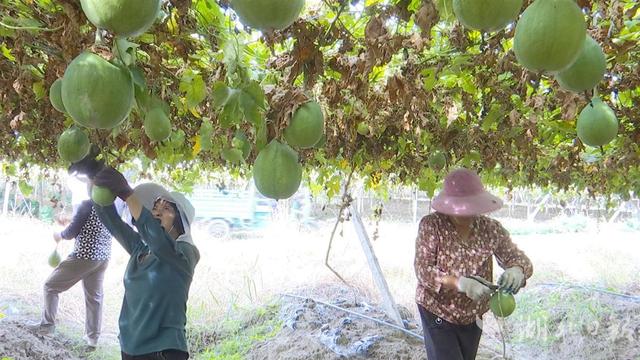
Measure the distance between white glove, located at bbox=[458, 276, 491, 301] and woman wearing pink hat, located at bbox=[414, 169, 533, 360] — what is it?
0.32ft

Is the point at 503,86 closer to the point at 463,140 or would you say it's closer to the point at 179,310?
the point at 463,140

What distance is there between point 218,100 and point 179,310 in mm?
1876

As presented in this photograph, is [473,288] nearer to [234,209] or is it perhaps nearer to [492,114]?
[492,114]

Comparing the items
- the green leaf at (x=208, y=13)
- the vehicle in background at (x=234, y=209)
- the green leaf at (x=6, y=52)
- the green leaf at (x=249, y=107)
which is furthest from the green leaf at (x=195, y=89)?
the vehicle in background at (x=234, y=209)

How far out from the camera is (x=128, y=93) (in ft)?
3.60

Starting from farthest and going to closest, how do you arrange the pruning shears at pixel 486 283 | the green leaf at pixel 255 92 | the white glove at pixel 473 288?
the pruning shears at pixel 486 283 < the white glove at pixel 473 288 < the green leaf at pixel 255 92

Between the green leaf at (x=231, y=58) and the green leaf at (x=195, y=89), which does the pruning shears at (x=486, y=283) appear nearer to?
the green leaf at (x=195, y=89)

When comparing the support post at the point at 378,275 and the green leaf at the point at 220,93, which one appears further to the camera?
the support post at the point at 378,275

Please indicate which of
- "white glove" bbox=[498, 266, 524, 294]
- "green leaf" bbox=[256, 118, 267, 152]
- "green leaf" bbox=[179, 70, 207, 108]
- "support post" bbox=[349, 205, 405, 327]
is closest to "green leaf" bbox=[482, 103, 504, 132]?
"white glove" bbox=[498, 266, 524, 294]

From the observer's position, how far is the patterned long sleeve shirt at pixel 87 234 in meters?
5.35

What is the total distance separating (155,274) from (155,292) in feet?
0.32

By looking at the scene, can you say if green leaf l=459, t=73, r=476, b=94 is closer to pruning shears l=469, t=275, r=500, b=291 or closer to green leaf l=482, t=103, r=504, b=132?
green leaf l=482, t=103, r=504, b=132

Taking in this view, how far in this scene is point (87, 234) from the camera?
18.1 ft

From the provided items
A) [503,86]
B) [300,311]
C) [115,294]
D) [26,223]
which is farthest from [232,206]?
[503,86]
